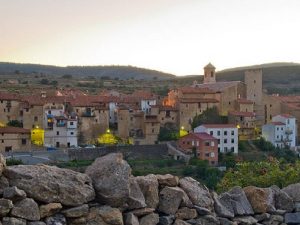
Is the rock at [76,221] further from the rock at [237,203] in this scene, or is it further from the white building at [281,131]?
the white building at [281,131]

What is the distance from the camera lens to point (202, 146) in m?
55.1

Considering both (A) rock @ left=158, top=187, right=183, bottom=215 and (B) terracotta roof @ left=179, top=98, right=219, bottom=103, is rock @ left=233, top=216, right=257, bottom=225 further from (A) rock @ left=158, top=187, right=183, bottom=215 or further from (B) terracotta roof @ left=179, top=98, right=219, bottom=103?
(B) terracotta roof @ left=179, top=98, right=219, bottom=103

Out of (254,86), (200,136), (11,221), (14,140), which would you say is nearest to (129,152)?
(200,136)

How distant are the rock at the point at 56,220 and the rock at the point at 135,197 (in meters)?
0.70

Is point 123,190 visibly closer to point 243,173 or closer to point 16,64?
point 243,173

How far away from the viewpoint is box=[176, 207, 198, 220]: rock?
638 centimetres

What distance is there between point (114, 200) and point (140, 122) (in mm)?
54878

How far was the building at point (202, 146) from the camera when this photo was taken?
5509 cm

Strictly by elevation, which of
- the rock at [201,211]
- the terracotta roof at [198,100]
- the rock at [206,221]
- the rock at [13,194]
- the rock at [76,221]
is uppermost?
the rock at [13,194]

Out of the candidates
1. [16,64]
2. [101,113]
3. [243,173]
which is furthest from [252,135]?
[16,64]

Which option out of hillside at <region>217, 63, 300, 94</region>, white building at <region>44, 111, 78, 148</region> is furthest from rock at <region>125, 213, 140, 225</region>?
hillside at <region>217, 63, 300, 94</region>

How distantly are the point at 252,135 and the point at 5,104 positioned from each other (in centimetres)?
2505

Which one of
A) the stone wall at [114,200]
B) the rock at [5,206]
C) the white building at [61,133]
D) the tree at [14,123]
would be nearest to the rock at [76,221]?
the stone wall at [114,200]

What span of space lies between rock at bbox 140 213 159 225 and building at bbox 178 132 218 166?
48714 mm
